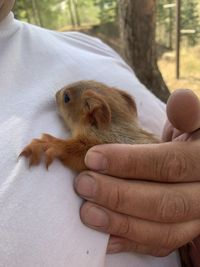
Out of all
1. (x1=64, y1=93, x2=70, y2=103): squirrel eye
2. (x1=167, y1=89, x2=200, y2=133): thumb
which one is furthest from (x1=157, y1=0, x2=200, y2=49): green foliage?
(x1=167, y1=89, x2=200, y2=133): thumb

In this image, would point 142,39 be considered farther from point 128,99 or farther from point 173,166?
point 173,166

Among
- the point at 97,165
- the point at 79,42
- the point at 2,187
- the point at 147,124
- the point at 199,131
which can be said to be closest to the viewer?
the point at 2,187

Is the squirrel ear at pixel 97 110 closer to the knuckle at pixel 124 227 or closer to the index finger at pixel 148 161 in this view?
the index finger at pixel 148 161

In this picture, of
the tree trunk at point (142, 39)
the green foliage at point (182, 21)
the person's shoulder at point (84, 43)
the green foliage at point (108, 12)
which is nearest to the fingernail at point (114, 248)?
the person's shoulder at point (84, 43)

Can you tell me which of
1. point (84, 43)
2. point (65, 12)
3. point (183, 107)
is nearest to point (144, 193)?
point (183, 107)

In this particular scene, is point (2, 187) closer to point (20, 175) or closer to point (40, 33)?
point (20, 175)

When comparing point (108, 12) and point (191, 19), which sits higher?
point (191, 19)

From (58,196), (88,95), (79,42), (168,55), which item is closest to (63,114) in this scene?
(88,95)

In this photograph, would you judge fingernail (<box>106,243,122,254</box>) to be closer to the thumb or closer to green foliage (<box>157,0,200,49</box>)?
the thumb
